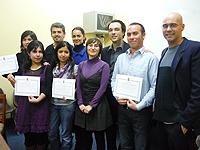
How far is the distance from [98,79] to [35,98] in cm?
70

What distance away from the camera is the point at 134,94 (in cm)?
234

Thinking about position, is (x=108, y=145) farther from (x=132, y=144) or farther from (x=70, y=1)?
(x=70, y=1)

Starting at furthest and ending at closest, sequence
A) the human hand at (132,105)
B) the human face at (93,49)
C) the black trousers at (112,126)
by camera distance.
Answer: the black trousers at (112,126)
the human face at (93,49)
the human hand at (132,105)

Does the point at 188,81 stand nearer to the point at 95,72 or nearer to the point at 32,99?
the point at 95,72

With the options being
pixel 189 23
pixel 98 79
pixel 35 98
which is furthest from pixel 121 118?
pixel 189 23

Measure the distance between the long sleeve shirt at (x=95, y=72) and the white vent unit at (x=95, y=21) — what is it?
7.30 feet

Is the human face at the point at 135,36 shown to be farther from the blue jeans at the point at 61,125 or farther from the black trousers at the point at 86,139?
the black trousers at the point at 86,139


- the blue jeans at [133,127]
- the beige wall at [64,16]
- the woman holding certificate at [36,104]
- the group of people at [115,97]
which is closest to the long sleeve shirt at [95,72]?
the group of people at [115,97]

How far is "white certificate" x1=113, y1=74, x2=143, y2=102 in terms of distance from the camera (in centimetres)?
232

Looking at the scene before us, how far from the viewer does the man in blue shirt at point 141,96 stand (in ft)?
7.63

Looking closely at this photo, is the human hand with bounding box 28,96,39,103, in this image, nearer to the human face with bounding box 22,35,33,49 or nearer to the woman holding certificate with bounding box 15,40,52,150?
the woman holding certificate with bounding box 15,40,52,150

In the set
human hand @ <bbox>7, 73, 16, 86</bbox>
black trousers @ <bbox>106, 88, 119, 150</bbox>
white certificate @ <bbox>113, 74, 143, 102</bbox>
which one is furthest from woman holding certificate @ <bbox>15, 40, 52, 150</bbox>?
white certificate @ <bbox>113, 74, 143, 102</bbox>

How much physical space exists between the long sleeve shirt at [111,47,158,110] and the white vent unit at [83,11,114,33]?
247 centimetres

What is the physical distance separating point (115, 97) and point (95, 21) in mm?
2529
